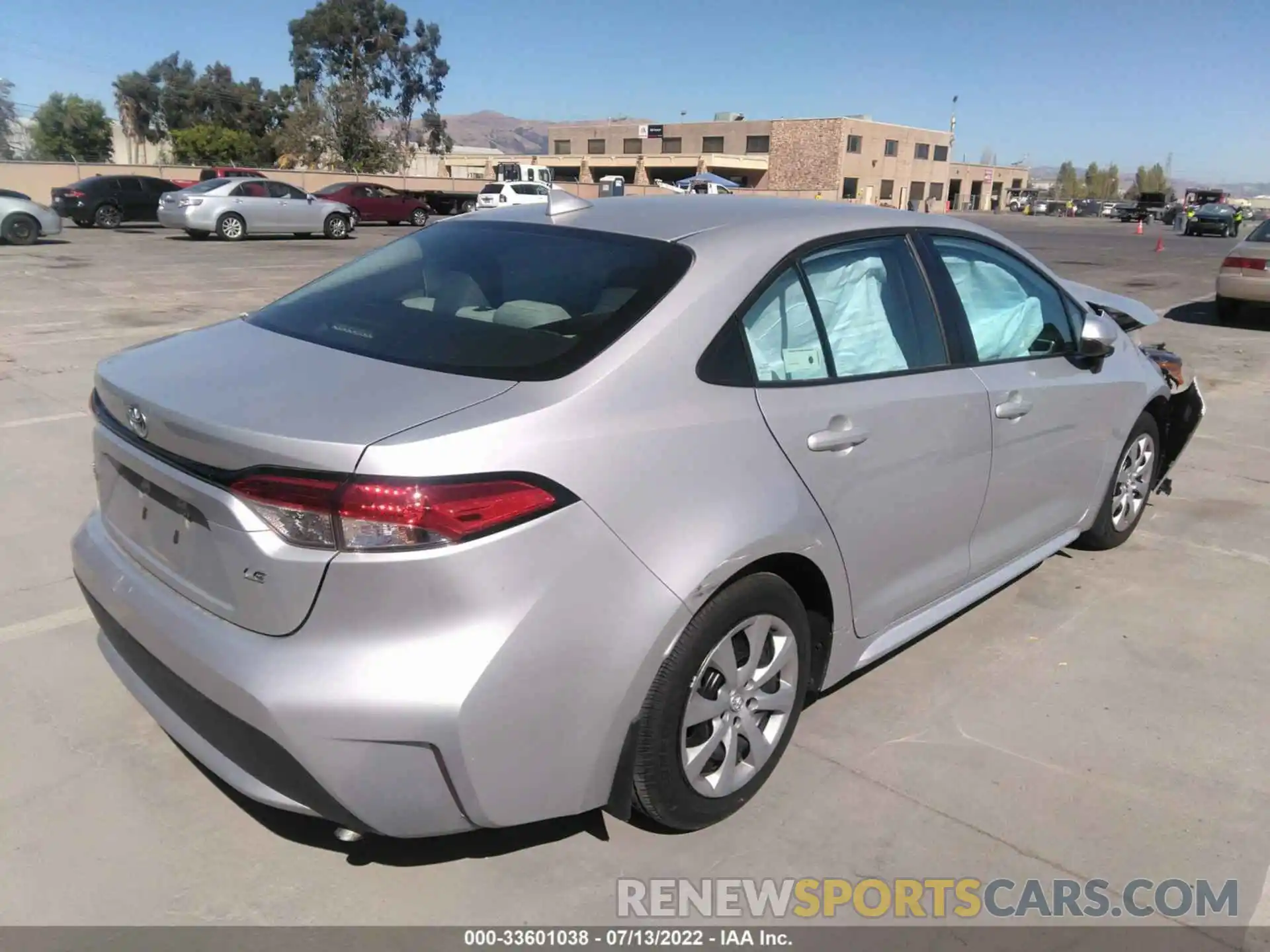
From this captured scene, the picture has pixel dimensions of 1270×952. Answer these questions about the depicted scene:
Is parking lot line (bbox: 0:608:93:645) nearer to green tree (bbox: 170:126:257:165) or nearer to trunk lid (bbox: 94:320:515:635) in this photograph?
trunk lid (bbox: 94:320:515:635)

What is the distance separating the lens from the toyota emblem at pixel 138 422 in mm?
2473

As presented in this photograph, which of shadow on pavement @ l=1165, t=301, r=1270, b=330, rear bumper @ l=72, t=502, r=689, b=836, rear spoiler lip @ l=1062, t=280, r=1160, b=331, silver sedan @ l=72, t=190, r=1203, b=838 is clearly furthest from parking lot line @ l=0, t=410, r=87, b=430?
shadow on pavement @ l=1165, t=301, r=1270, b=330

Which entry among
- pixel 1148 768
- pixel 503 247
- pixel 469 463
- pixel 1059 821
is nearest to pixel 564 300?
pixel 503 247

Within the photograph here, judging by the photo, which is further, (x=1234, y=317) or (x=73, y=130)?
(x=73, y=130)

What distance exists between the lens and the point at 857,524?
297 centimetres

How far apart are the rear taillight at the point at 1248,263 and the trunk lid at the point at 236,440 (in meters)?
13.0

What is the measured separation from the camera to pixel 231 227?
24.1 m

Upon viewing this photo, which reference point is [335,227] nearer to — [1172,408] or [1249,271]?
[1249,271]

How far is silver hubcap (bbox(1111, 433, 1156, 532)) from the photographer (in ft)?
15.6

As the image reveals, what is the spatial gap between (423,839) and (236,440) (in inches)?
50.2

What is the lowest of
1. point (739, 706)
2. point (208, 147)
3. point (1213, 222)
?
point (739, 706)

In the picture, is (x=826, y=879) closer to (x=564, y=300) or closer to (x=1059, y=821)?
(x=1059, y=821)

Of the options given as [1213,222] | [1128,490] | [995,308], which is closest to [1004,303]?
[995,308]

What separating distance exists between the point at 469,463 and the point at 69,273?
16.8m
